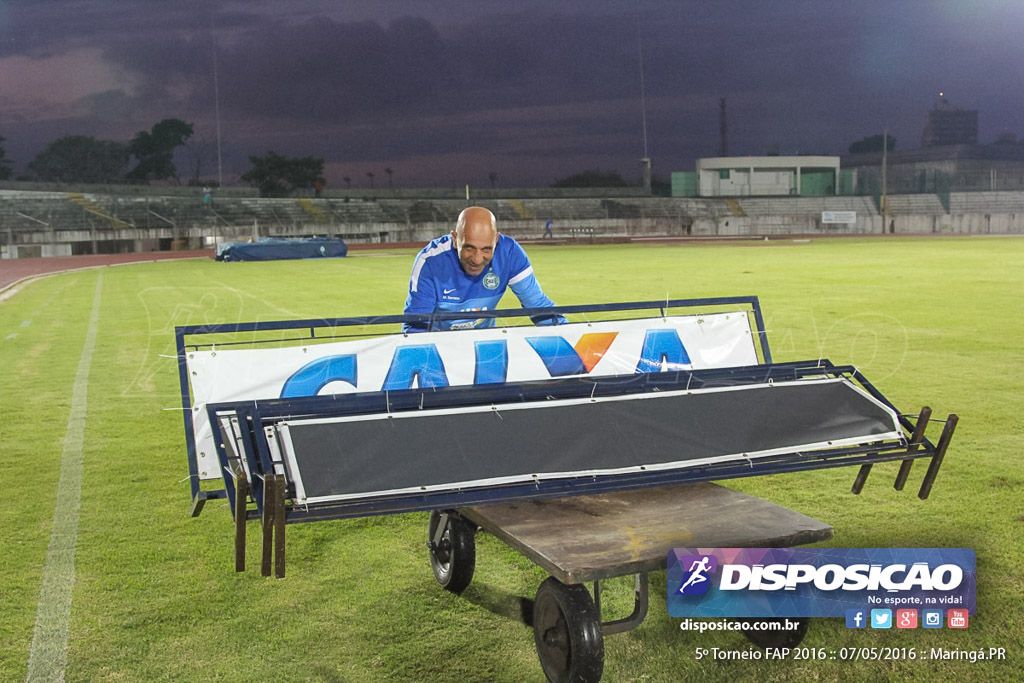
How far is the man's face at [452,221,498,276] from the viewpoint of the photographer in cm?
517

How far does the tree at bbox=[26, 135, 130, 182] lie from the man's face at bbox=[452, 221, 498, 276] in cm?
9847

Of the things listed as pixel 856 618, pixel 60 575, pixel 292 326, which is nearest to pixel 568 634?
pixel 856 618

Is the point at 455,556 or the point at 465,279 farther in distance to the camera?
the point at 465,279

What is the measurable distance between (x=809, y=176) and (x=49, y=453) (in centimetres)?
9220

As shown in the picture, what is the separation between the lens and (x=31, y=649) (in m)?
3.75

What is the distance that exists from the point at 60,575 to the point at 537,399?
8.46 feet

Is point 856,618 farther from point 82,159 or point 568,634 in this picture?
point 82,159

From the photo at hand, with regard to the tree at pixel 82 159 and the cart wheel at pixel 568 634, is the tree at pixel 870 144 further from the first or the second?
the cart wheel at pixel 568 634

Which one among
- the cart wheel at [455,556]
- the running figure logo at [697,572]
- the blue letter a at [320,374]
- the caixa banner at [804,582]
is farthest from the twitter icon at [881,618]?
the blue letter a at [320,374]

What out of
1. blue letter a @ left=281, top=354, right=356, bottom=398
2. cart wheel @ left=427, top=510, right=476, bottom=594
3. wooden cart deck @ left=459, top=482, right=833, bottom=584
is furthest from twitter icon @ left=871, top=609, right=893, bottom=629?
blue letter a @ left=281, top=354, right=356, bottom=398

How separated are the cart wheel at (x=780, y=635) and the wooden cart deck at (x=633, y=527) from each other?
324mm

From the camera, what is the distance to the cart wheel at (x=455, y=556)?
417 centimetres

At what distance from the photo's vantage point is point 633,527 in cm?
363

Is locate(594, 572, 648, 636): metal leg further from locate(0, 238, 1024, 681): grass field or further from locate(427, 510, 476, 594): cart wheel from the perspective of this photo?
locate(427, 510, 476, 594): cart wheel
